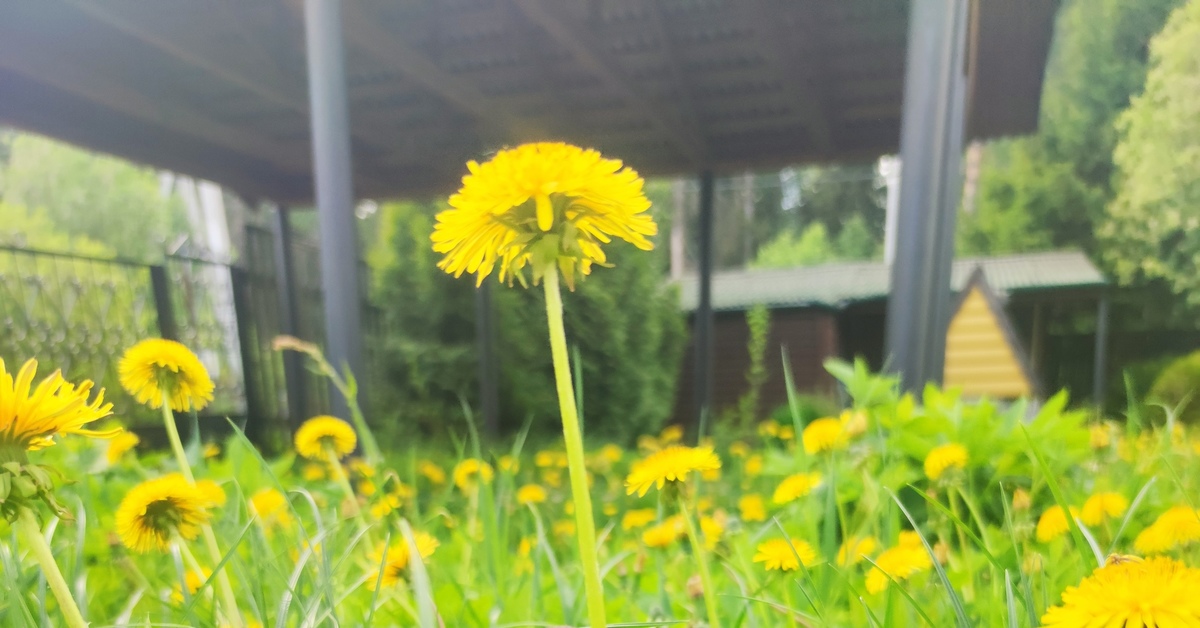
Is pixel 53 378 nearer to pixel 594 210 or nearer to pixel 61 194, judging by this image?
pixel 594 210

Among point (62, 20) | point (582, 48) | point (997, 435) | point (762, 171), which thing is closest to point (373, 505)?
point (997, 435)

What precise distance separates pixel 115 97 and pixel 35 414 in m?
2.88

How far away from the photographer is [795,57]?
7.43 ft

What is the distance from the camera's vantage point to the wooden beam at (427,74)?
1.86 meters

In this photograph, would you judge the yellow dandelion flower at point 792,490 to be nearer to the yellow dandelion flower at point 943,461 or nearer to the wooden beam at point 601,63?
the yellow dandelion flower at point 943,461

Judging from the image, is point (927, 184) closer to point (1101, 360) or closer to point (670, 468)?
point (1101, 360)

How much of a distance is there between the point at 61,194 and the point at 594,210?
14.1 feet

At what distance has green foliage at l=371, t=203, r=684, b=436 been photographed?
11.5 ft

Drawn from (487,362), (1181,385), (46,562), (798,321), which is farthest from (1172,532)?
(798,321)

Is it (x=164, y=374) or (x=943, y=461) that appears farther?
(x=943, y=461)

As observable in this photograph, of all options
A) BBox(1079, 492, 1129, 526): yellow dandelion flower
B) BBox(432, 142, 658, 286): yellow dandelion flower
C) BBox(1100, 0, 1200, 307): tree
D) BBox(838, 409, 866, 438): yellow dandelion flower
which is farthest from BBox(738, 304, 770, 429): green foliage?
BBox(432, 142, 658, 286): yellow dandelion flower

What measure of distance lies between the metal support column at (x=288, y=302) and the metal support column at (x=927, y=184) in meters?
3.18

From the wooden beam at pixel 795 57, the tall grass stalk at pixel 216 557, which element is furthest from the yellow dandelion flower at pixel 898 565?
the wooden beam at pixel 795 57

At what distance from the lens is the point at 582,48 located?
202cm
